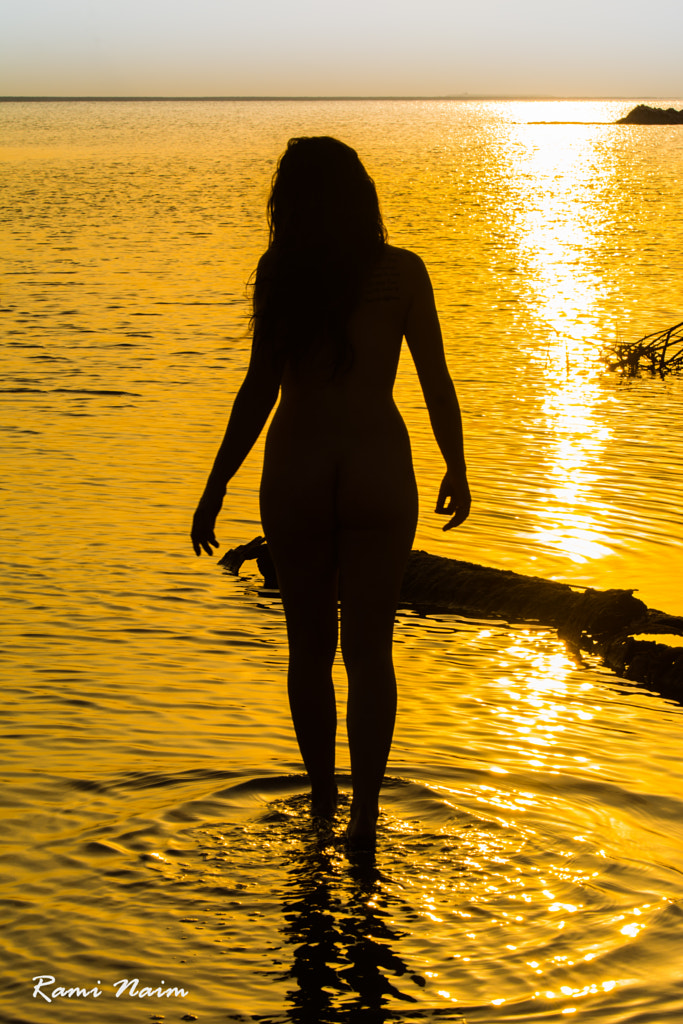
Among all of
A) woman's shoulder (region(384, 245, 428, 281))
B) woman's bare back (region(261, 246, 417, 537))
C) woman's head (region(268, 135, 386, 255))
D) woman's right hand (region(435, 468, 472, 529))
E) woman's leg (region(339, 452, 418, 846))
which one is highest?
woman's head (region(268, 135, 386, 255))

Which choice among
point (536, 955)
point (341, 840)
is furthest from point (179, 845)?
point (536, 955)

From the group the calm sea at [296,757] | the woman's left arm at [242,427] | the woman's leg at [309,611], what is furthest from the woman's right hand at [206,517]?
the calm sea at [296,757]

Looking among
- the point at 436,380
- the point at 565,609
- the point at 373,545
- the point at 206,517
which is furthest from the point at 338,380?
the point at 565,609

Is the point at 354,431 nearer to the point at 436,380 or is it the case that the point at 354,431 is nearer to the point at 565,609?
the point at 436,380

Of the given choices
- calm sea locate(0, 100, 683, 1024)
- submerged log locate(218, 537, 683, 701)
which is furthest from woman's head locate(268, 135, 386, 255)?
submerged log locate(218, 537, 683, 701)

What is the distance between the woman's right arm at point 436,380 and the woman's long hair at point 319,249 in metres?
0.16

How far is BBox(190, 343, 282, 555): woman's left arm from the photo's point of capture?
11.9ft

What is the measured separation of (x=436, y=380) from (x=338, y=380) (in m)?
0.32

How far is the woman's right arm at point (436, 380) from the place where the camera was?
11.7 ft

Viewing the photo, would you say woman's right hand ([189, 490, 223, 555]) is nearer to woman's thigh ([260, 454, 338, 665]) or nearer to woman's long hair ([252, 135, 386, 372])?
woman's thigh ([260, 454, 338, 665])

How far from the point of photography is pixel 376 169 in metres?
67.6

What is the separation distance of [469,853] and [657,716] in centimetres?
162

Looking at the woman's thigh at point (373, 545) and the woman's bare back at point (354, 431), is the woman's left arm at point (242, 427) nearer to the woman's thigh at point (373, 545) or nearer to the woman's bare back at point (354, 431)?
the woman's bare back at point (354, 431)

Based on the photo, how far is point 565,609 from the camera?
613 cm
